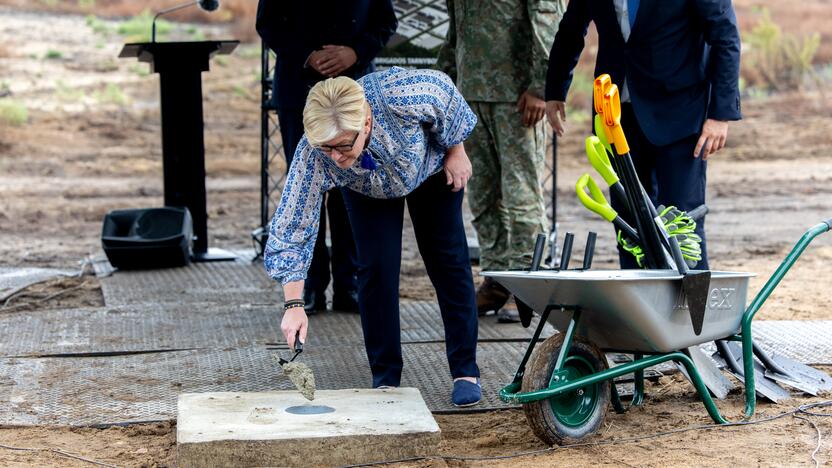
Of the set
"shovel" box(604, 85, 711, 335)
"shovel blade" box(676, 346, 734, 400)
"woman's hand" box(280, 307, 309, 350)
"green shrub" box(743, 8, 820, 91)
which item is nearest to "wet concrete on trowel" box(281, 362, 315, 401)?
"woman's hand" box(280, 307, 309, 350)

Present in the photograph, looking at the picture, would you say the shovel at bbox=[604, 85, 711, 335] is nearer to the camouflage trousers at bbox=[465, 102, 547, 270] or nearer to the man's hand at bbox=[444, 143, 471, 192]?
the man's hand at bbox=[444, 143, 471, 192]

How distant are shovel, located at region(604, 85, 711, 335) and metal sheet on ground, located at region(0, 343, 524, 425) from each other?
85 cm

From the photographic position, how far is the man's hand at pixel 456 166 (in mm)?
4055

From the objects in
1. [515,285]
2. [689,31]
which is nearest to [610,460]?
[515,285]

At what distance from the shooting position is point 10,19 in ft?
68.0

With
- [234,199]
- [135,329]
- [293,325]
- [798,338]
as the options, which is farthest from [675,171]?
[234,199]

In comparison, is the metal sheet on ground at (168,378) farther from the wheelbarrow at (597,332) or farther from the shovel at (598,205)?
the shovel at (598,205)

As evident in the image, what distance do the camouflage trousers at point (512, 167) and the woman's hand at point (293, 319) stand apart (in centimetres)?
202

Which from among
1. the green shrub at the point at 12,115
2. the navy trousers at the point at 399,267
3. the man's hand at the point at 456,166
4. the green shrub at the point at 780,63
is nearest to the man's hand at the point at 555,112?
the navy trousers at the point at 399,267

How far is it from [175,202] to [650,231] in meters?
4.31

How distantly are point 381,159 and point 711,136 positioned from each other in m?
1.26

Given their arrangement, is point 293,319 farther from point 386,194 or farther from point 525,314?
point 525,314

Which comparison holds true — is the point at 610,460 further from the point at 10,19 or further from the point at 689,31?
the point at 10,19

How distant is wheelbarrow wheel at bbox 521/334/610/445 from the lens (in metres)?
3.66
